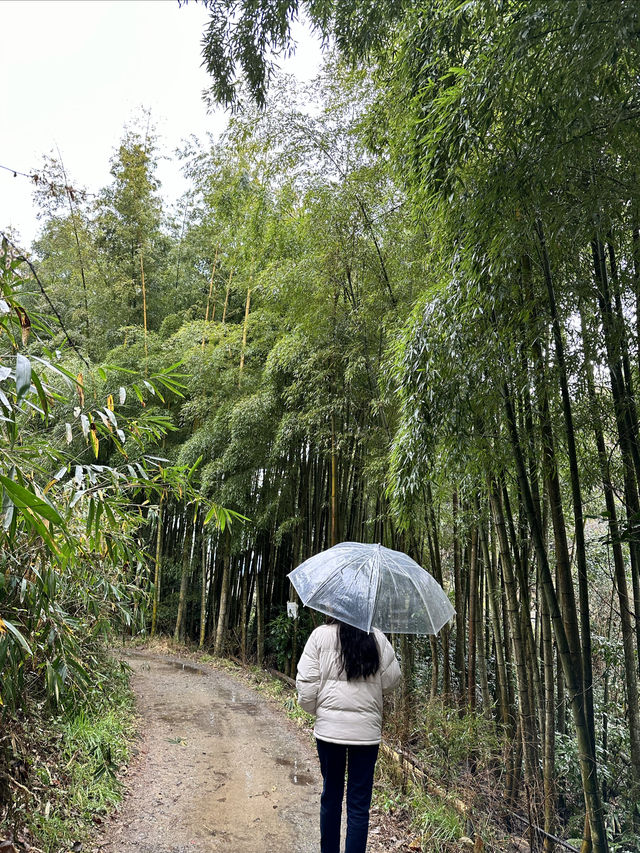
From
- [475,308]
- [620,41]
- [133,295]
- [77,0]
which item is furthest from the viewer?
[133,295]

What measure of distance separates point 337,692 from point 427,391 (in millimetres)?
1368

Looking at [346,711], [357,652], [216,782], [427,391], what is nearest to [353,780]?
[346,711]

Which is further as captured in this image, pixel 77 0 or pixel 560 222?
pixel 560 222

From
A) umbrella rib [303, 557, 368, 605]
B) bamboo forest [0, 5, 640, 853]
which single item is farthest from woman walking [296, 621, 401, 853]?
bamboo forest [0, 5, 640, 853]

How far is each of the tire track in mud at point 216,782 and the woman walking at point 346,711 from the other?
2.98 ft

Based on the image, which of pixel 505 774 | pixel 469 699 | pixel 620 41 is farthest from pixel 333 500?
pixel 620 41

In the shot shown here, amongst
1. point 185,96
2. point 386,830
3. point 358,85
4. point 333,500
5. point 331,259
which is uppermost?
point 358,85

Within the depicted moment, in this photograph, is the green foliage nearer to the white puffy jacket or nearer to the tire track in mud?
the tire track in mud

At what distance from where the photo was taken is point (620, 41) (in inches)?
59.4

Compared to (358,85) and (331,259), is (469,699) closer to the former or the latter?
(331,259)

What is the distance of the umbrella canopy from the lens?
7.02ft

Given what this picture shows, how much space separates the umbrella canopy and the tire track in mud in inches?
57.0

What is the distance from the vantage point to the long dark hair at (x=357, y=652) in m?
2.07

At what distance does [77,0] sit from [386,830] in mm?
3912
